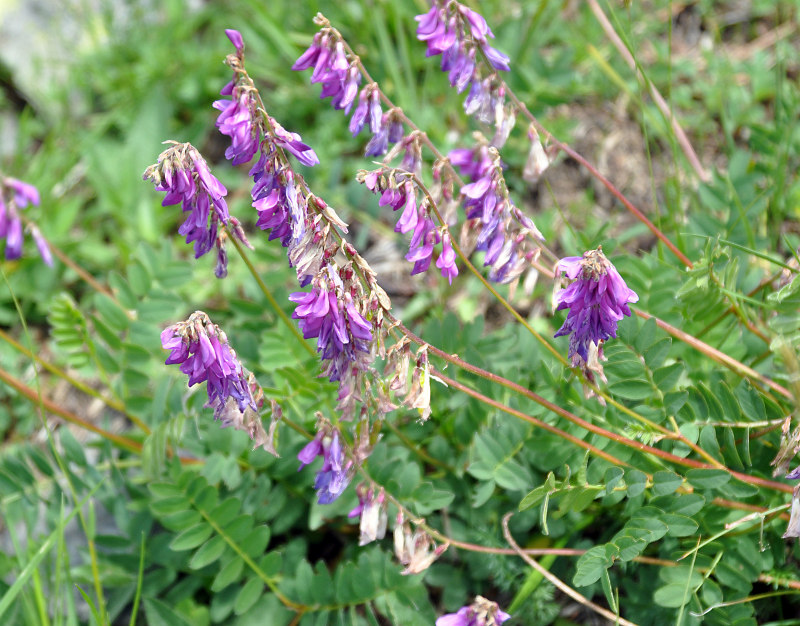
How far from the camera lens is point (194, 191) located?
1.91m

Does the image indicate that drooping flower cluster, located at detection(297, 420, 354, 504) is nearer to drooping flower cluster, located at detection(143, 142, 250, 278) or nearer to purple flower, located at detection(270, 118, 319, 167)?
drooping flower cluster, located at detection(143, 142, 250, 278)

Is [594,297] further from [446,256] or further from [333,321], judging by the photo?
[333,321]

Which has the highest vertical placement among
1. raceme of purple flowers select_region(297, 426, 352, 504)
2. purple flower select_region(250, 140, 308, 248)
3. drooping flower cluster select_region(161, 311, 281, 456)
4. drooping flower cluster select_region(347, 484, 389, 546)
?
purple flower select_region(250, 140, 308, 248)

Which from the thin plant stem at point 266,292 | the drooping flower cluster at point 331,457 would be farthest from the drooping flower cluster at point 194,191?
the drooping flower cluster at point 331,457

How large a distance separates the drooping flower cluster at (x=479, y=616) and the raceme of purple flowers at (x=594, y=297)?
0.70m

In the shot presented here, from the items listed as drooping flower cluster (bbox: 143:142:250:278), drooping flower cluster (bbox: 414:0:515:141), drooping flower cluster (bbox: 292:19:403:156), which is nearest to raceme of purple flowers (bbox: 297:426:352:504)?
drooping flower cluster (bbox: 143:142:250:278)

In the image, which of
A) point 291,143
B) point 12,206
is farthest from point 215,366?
point 12,206

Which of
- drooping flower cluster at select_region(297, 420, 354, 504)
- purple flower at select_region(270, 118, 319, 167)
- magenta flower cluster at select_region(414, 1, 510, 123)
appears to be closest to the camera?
purple flower at select_region(270, 118, 319, 167)

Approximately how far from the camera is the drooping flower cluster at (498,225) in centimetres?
213

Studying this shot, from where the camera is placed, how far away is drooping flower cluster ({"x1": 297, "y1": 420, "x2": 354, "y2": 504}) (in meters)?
2.11

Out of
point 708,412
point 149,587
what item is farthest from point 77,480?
point 708,412

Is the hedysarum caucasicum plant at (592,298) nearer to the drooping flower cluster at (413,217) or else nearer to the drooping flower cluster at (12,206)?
the drooping flower cluster at (413,217)

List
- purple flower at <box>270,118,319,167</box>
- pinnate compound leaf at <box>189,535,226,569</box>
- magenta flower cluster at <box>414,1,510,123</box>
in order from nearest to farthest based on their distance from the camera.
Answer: purple flower at <box>270,118,319,167</box>
magenta flower cluster at <box>414,1,510,123</box>
pinnate compound leaf at <box>189,535,226,569</box>

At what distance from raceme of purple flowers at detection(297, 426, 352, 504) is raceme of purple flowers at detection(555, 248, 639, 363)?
0.70m
